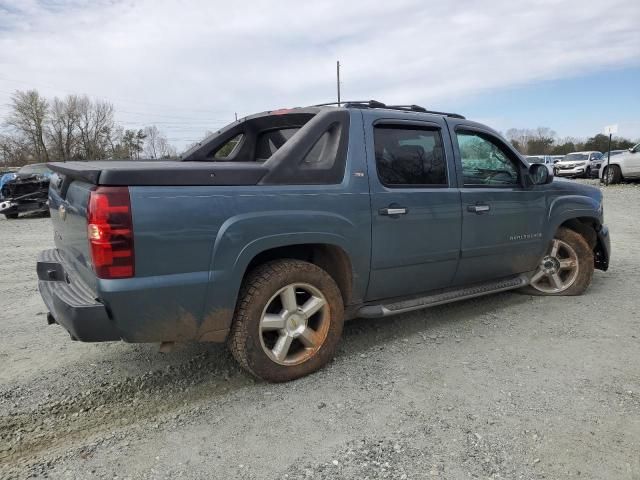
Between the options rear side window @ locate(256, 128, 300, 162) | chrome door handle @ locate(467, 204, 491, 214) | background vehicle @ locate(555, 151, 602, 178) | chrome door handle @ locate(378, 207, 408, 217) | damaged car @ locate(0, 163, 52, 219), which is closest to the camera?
chrome door handle @ locate(378, 207, 408, 217)

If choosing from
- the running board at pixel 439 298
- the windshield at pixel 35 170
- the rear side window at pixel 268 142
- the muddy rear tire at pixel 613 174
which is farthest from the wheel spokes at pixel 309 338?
the muddy rear tire at pixel 613 174

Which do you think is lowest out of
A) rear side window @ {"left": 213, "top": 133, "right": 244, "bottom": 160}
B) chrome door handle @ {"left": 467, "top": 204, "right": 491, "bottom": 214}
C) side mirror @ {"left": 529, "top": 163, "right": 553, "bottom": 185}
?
chrome door handle @ {"left": 467, "top": 204, "right": 491, "bottom": 214}

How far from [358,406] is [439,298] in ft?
4.56

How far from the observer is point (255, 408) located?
2.90 meters

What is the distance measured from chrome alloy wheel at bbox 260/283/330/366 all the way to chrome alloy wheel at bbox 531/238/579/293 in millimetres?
2697

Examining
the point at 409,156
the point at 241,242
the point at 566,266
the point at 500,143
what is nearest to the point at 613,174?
the point at 566,266

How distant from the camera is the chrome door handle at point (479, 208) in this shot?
4.00 meters

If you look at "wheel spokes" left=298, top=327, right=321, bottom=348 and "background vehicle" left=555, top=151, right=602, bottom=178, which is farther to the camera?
"background vehicle" left=555, top=151, right=602, bottom=178

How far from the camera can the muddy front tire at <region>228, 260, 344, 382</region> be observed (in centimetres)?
302

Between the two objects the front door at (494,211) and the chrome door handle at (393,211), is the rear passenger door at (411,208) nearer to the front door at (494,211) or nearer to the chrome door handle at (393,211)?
the chrome door handle at (393,211)

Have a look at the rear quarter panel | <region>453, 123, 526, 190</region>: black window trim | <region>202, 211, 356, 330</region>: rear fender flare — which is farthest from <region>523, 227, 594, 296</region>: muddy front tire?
<region>202, 211, 356, 330</region>: rear fender flare

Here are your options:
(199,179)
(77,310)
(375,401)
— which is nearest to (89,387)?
(77,310)

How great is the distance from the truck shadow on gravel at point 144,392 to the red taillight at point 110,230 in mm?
893

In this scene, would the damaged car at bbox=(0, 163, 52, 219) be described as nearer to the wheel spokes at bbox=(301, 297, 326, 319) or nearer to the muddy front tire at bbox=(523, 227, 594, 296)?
the wheel spokes at bbox=(301, 297, 326, 319)
